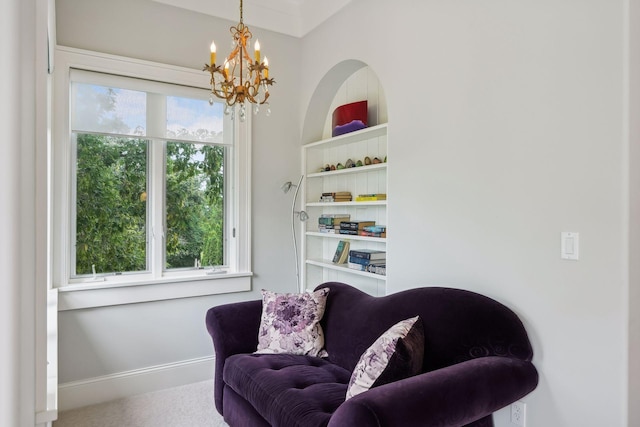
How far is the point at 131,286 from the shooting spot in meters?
3.07

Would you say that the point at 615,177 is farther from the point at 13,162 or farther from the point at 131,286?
the point at 131,286

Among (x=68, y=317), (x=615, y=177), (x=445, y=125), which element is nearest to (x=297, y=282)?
(x=68, y=317)

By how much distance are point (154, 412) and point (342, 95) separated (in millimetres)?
2906

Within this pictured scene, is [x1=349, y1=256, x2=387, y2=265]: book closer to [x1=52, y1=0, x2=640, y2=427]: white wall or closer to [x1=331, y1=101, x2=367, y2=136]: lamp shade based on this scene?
[x1=52, y1=0, x2=640, y2=427]: white wall

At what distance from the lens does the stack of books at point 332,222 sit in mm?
3516

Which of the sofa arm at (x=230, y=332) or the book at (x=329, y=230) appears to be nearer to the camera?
the sofa arm at (x=230, y=332)

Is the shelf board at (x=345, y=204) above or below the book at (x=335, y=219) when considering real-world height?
above

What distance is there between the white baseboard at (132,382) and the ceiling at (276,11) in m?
2.88

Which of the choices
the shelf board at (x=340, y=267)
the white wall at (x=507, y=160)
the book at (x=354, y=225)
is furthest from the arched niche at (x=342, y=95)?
the shelf board at (x=340, y=267)

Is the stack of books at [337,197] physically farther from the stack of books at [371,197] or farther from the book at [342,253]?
the book at [342,253]

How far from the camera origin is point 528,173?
193cm

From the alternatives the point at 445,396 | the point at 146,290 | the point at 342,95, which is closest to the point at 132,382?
the point at 146,290

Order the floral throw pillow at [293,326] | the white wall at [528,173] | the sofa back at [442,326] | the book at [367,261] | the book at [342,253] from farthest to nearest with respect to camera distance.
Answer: the book at [342,253] < the book at [367,261] < the floral throw pillow at [293,326] < the sofa back at [442,326] < the white wall at [528,173]

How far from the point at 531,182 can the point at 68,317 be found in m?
3.07
